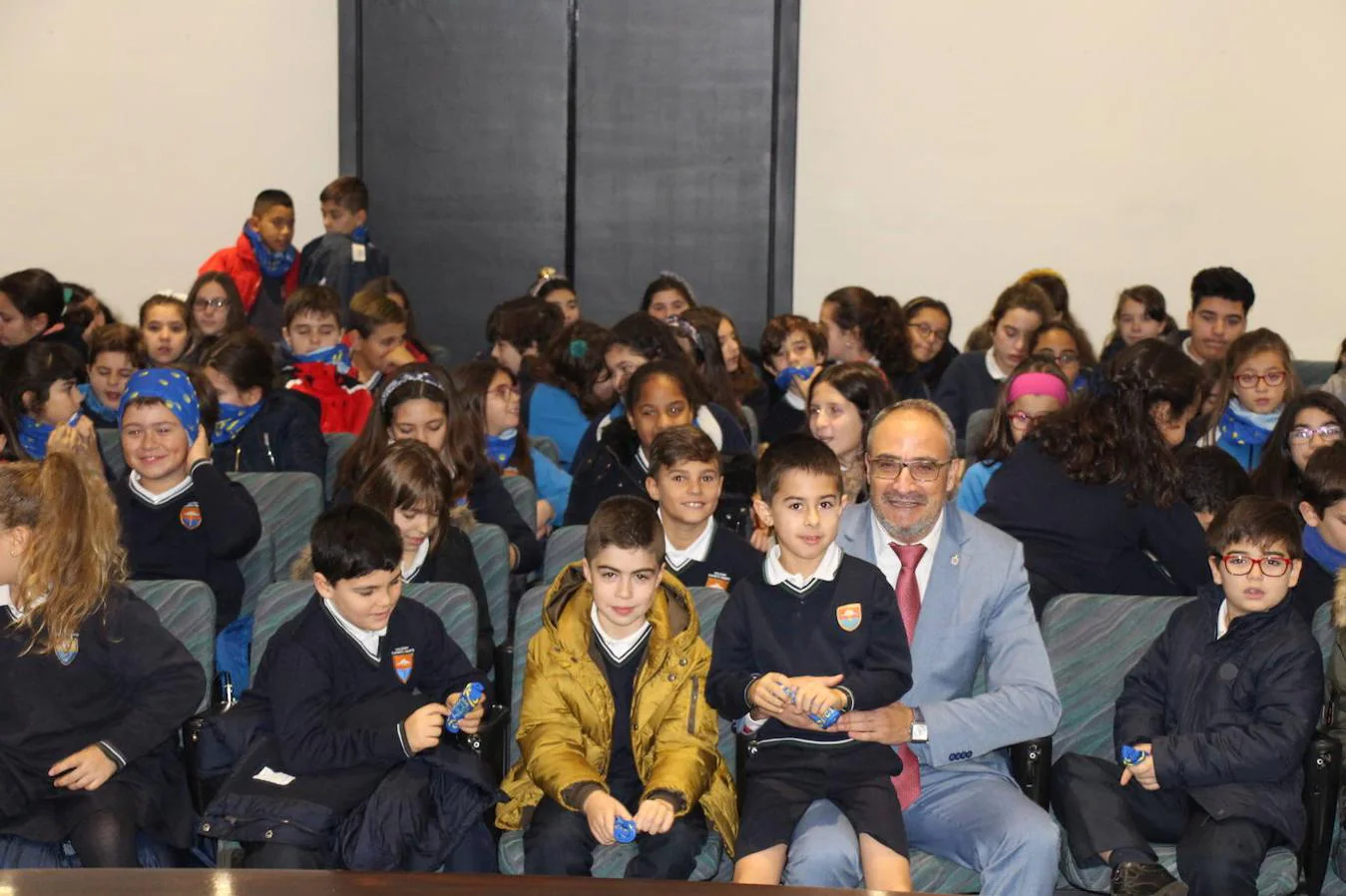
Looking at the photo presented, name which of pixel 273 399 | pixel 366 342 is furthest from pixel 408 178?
pixel 273 399

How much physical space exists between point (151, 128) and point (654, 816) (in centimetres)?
635

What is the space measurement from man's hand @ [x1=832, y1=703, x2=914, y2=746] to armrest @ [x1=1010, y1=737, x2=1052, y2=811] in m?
0.26

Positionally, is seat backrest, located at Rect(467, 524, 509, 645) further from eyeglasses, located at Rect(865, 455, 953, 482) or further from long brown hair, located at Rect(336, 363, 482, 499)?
eyeglasses, located at Rect(865, 455, 953, 482)

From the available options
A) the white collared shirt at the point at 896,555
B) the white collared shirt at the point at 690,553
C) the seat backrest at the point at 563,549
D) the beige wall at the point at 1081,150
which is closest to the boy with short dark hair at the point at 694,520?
the white collared shirt at the point at 690,553

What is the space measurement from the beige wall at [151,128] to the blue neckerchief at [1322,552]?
5692 millimetres

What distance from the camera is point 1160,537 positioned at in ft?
13.9

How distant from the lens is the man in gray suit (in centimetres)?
331

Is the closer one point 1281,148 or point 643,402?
point 643,402

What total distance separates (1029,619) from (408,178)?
566 cm

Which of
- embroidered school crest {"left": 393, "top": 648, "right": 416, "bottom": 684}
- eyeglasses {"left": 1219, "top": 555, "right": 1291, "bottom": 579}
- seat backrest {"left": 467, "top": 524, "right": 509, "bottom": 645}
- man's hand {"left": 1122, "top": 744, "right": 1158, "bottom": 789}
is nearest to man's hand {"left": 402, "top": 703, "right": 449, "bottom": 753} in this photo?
embroidered school crest {"left": 393, "top": 648, "right": 416, "bottom": 684}

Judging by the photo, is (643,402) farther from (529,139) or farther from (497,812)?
(529,139)

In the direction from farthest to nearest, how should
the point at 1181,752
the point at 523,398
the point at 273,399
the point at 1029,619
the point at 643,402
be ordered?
the point at 523,398 → the point at 273,399 → the point at 643,402 → the point at 1029,619 → the point at 1181,752

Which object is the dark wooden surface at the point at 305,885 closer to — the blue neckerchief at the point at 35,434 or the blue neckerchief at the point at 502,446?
the blue neckerchief at the point at 502,446

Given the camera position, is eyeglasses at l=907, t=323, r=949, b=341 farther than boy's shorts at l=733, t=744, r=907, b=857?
Yes
